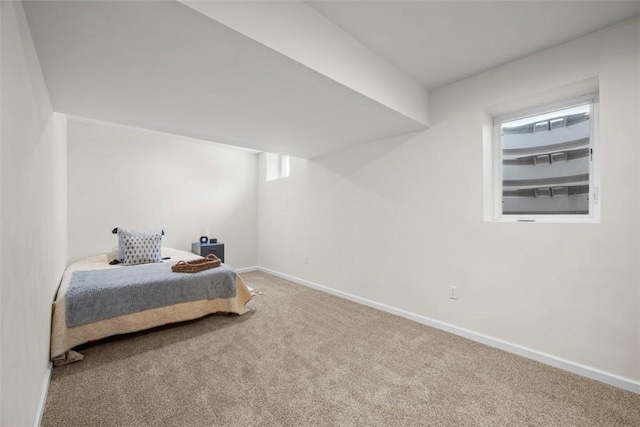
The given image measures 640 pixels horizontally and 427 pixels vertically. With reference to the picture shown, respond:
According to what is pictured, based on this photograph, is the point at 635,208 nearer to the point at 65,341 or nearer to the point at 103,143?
the point at 65,341

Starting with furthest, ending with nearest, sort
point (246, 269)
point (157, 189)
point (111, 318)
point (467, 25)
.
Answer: point (246, 269)
point (157, 189)
point (111, 318)
point (467, 25)

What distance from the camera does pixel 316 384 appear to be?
1.82 meters

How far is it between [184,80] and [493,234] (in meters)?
2.68

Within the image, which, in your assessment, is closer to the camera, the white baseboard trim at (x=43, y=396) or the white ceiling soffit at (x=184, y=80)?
the white ceiling soffit at (x=184, y=80)

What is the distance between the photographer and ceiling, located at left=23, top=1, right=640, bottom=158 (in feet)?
4.34

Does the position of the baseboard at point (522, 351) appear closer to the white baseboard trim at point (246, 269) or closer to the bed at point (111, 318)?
the bed at point (111, 318)

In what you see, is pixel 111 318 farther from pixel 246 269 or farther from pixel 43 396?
pixel 246 269

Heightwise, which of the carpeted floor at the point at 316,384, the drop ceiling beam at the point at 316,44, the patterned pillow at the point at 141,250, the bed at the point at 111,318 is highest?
the drop ceiling beam at the point at 316,44

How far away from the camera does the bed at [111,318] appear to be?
2.05 m

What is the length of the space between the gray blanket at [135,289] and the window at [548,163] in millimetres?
2855

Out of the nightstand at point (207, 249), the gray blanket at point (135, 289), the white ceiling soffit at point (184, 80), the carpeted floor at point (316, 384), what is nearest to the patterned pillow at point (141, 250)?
the gray blanket at point (135, 289)

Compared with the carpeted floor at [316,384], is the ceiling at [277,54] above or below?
above

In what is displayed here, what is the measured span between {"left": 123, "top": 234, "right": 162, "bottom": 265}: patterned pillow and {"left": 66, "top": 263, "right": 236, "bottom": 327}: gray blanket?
1.29ft

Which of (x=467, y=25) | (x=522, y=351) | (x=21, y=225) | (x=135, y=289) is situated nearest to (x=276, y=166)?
(x=135, y=289)
